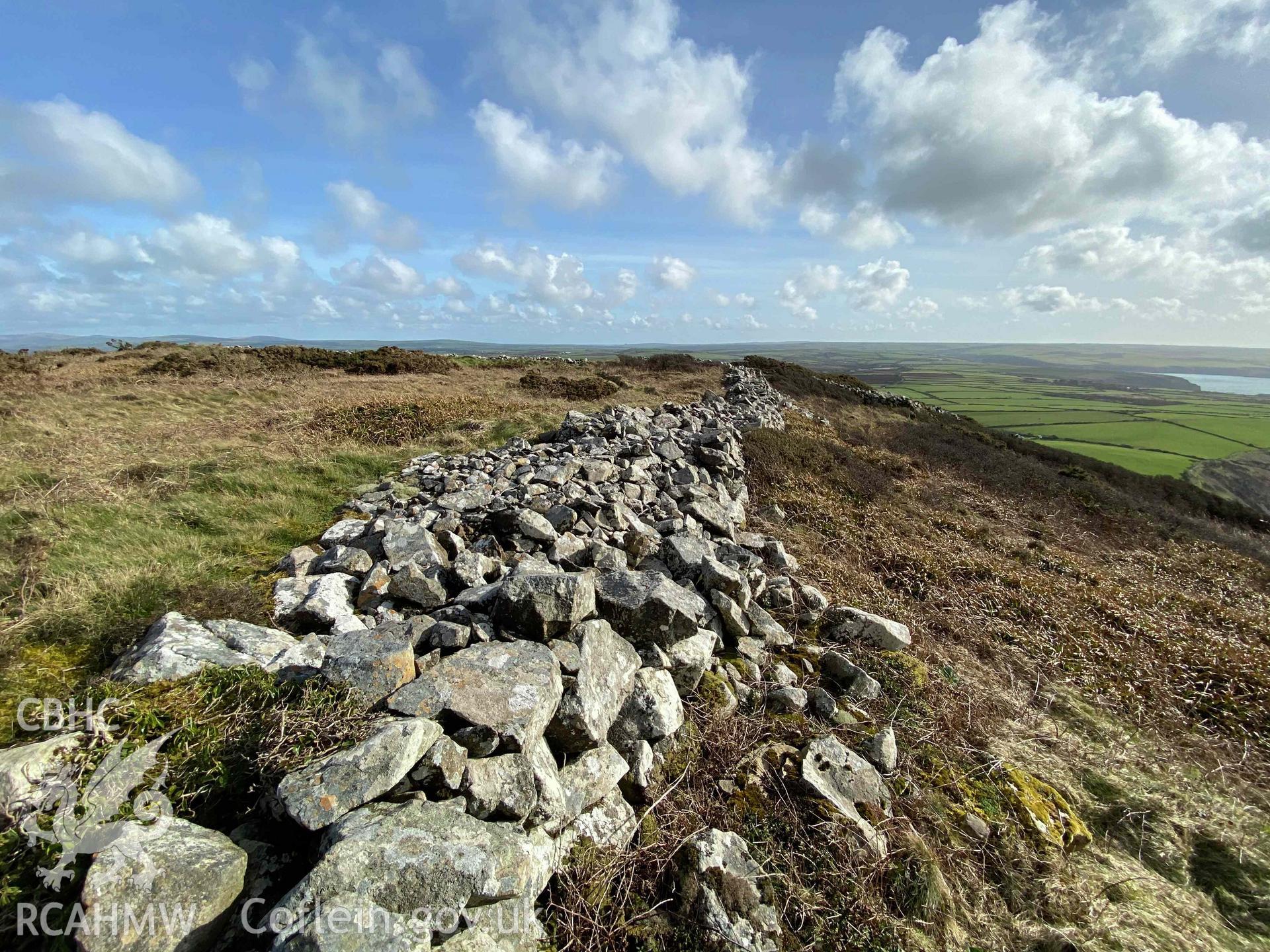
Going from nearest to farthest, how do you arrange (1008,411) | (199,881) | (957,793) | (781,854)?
(199,881) < (781,854) < (957,793) < (1008,411)

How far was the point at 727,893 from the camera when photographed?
10.8ft

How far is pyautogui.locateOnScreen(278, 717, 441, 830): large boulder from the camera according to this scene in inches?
101

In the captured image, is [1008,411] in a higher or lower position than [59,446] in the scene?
lower

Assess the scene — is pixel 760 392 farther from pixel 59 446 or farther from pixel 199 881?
pixel 199 881

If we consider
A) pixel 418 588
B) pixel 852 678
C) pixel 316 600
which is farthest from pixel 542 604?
pixel 852 678

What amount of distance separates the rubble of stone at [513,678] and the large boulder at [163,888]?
98 mm

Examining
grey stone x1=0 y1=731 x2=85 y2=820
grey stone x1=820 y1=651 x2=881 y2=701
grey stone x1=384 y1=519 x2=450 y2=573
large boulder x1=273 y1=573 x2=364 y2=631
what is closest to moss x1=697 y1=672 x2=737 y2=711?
grey stone x1=820 y1=651 x2=881 y2=701

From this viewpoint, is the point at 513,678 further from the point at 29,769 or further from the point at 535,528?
the point at 535,528

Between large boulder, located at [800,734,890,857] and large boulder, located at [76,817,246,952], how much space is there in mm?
3600

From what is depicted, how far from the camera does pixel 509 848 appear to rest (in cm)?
277

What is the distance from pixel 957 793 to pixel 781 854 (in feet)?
6.35

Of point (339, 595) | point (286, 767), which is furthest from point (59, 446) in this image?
point (286, 767)

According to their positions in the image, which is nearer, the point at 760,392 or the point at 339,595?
the point at 339,595

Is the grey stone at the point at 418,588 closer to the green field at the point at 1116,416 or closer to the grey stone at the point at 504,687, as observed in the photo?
the grey stone at the point at 504,687
